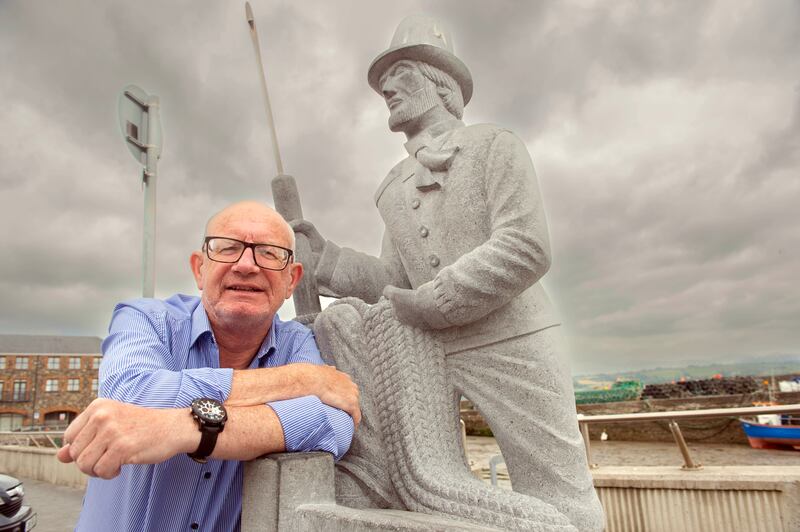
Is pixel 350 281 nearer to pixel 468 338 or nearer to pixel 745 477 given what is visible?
pixel 468 338

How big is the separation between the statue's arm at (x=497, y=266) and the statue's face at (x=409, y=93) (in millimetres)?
518

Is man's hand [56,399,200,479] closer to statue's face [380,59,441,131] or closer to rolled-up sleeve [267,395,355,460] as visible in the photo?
rolled-up sleeve [267,395,355,460]

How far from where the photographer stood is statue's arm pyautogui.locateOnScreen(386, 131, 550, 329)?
1.66 metres

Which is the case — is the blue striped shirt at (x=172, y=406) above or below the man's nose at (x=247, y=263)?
below

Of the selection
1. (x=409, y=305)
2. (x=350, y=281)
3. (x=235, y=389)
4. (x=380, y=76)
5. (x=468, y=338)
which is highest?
(x=380, y=76)

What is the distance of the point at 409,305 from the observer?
1789 millimetres

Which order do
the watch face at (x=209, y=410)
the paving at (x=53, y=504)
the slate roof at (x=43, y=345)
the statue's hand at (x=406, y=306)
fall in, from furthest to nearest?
the slate roof at (x=43, y=345)
the paving at (x=53, y=504)
the statue's hand at (x=406, y=306)
the watch face at (x=209, y=410)

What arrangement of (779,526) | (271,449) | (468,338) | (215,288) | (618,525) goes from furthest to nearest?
(618,525), (779,526), (468,338), (215,288), (271,449)

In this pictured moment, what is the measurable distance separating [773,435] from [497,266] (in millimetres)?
16007

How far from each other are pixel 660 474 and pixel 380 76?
Answer: 474cm

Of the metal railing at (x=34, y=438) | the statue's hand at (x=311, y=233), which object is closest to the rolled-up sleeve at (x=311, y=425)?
the statue's hand at (x=311, y=233)

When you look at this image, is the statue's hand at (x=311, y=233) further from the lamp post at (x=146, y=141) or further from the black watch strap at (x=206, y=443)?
the lamp post at (x=146, y=141)

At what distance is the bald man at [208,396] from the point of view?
3.77 feet

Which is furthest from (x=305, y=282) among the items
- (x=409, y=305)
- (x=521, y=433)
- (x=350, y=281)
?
(x=521, y=433)
